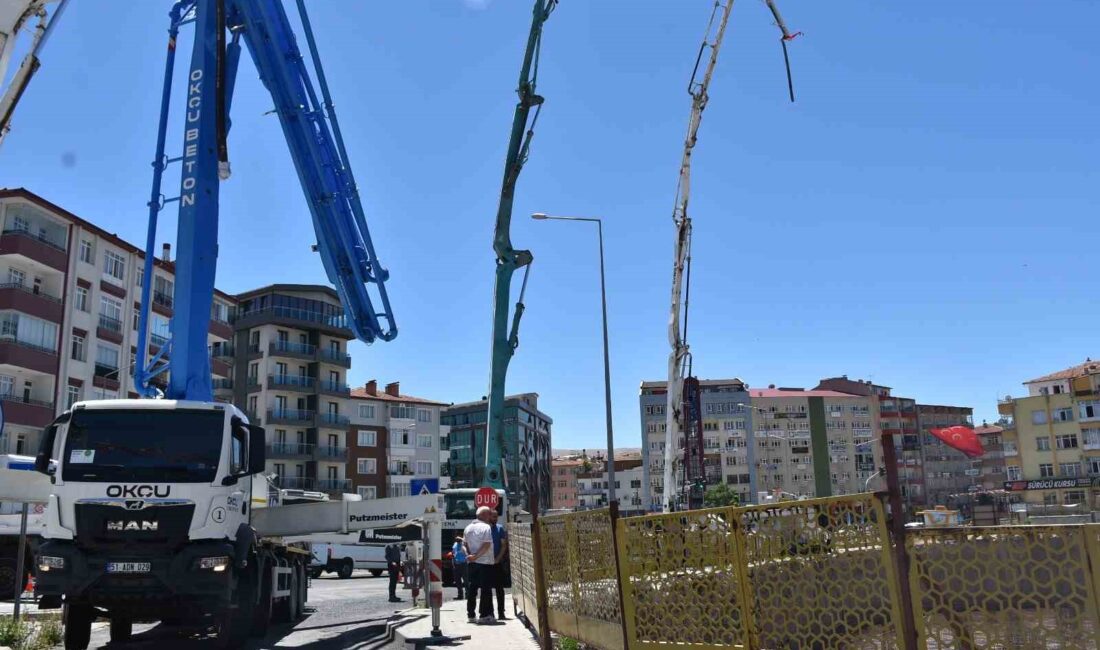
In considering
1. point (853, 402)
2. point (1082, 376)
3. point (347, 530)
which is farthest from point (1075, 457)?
point (347, 530)

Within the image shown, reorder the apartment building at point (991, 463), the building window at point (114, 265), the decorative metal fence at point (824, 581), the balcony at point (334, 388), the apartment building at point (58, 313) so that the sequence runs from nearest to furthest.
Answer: the decorative metal fence at point (824, 581), the apartment building at point (58, 313), the building window at point (114, 265), the balcony at point (334, 388), the apartment building at point (991, 463)

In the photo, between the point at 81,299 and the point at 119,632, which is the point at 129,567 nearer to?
the point at 119,632

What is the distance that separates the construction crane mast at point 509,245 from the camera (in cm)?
2647

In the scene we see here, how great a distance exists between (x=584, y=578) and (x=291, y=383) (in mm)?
65792

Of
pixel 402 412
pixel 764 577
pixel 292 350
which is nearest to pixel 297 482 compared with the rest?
pixel 292 350

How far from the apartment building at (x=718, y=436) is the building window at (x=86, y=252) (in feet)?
243

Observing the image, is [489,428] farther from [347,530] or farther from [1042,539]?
[1042,539]

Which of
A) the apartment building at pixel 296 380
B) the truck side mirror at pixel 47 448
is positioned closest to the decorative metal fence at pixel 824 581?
the truck side mirror at pixel 47 448

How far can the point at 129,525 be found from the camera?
977 cm

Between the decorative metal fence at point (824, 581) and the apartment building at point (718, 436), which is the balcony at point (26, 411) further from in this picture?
the apartment building at point (718, 436)

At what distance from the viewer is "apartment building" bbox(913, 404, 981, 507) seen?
126 metres

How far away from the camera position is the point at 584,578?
26.9 ft

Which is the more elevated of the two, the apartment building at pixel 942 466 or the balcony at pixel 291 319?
the balcony at pixel 291 319

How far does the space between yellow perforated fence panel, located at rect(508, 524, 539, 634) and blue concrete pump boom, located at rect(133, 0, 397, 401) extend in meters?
5.06
